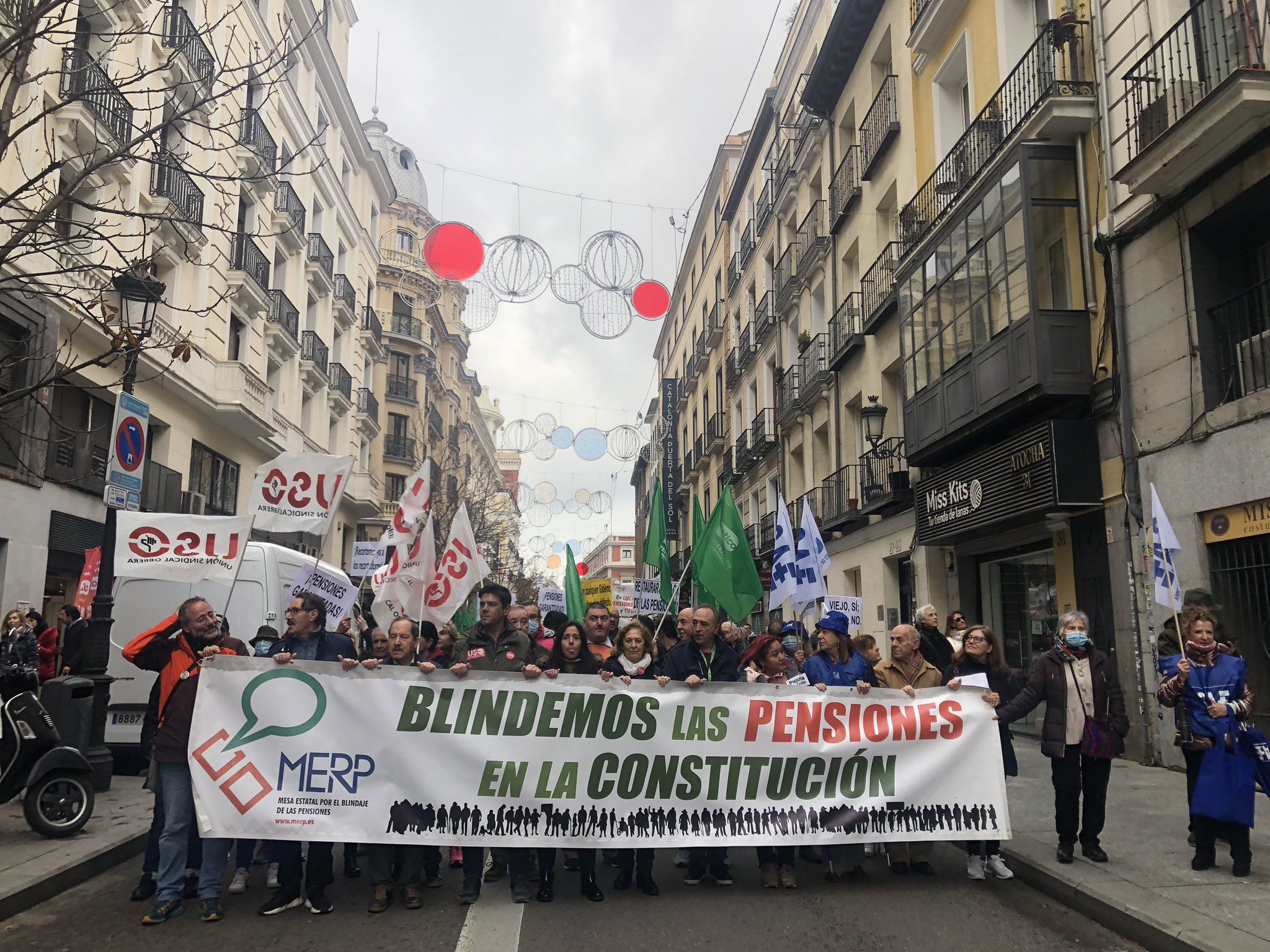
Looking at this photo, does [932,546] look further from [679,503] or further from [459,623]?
[679,503]

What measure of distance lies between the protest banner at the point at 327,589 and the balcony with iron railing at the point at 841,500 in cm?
1082

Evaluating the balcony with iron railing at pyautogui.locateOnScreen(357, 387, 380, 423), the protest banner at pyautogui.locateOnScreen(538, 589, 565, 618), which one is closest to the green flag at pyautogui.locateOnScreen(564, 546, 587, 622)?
the protest banner at pyautogui.locateOnScreen(538, 589, 565, 618)

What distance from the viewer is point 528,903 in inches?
226

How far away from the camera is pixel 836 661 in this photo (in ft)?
24.6

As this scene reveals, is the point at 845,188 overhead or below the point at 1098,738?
overhead

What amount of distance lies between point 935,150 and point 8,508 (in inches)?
621

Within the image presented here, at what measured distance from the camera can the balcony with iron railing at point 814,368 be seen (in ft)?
75.6

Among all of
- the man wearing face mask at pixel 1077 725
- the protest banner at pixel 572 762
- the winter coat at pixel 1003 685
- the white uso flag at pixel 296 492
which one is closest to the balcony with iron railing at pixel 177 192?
the white uso flag at pixel 296 492

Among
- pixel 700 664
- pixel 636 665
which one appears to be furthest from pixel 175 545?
pixel 700 664

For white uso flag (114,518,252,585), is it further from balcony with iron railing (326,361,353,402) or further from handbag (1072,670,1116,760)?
balcony with iron railing (326,361,353,402)

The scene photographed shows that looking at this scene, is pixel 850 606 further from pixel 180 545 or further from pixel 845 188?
pixel 845 188

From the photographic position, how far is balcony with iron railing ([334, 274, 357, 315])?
3381 centimetres

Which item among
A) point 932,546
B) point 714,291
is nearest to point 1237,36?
point 932,546

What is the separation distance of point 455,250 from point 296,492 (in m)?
3.63
